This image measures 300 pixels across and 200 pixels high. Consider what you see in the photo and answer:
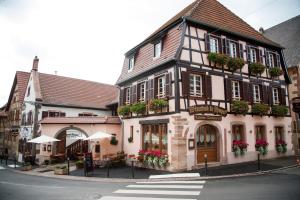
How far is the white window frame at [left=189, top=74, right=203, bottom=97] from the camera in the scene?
49.0 ft

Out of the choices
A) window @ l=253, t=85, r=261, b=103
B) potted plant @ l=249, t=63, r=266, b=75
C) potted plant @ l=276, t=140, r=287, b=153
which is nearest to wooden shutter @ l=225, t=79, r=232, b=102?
potted plant @ l=249, t=63, r=266, b=75

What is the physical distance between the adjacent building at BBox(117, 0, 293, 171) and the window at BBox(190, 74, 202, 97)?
0.06 m

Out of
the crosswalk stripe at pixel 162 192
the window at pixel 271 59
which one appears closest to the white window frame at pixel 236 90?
the window at pixel 271 59

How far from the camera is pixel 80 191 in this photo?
31.2 ft

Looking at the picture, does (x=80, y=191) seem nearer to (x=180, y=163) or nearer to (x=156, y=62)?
(x=180, y=163)

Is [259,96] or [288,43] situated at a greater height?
[288,43]

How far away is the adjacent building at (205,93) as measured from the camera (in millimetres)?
14227

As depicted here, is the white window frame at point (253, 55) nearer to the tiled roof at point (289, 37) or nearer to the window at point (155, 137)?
the tiled roof at point (289, 37)

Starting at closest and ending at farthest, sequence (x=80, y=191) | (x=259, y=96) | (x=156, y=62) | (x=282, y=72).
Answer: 1. (x=80, y=191)
2. (x=156, y=62)
3. (x=259, y=96)
4. (x=282, y=72)

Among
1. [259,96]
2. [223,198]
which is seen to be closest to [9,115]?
[259,96]

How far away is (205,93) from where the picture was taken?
15.0 meters

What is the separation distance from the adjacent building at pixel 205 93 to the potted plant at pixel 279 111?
1.6 inches

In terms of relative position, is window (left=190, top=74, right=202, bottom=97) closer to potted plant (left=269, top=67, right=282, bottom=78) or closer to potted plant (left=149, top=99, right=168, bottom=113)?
potted plant (left=149, top=99, right=168, bottom=113)

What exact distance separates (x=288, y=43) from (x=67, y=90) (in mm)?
24046
